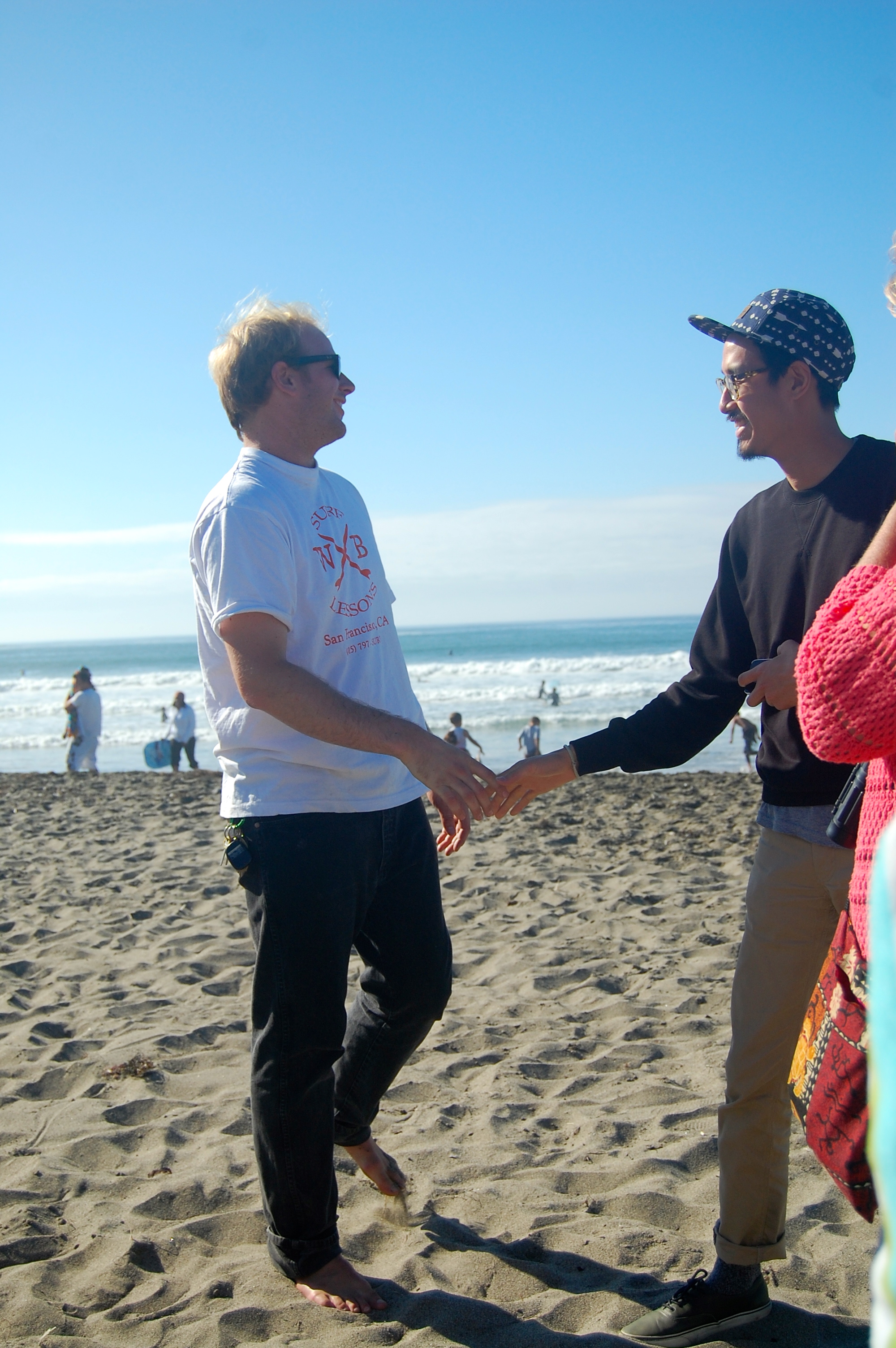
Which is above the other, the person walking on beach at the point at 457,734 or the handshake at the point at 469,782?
the handshake at the point at 469,782

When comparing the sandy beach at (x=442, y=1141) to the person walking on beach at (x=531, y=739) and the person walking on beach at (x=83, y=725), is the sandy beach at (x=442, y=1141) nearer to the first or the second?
the person walking on beach at (x=83, y=725)

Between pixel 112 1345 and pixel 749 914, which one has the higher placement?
pixel 749 914

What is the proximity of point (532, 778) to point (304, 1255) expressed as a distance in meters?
1.35

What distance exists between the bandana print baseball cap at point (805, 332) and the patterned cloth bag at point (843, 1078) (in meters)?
1.34

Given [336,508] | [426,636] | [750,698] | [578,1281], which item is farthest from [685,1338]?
[426,636]

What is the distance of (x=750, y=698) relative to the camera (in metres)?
2.17

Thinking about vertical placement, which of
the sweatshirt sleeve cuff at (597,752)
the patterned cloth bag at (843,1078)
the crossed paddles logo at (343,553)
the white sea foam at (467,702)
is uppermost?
the crossed paddles logo at (343,553)

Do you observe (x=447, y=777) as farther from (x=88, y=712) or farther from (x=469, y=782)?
(x=88, y=712)

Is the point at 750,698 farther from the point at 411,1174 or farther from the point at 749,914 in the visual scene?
the point at 411,1174

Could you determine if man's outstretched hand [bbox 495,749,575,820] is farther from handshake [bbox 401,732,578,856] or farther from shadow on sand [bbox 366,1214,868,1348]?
shadow on sand [bbox 366,1214,868,1348]

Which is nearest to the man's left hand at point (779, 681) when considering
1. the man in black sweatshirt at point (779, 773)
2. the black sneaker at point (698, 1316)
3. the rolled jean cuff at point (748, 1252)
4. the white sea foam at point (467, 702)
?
Answer: the man in black sweatshirt at point (779, 773)

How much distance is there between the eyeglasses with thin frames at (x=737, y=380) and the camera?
2.44 metres

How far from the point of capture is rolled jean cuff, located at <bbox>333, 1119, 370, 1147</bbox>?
2848 millimetres

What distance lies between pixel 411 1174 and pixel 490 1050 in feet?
3.35
